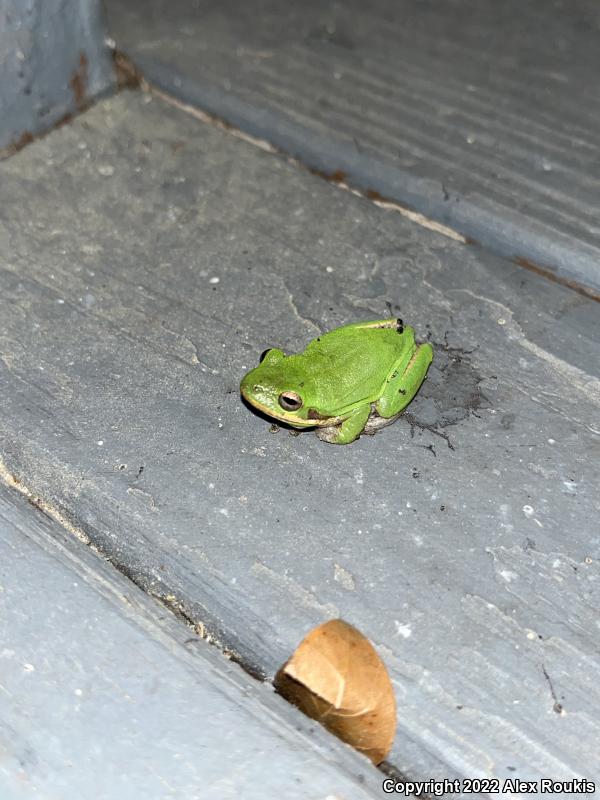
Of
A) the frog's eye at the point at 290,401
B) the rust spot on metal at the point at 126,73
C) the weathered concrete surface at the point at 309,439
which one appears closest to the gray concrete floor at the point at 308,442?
the weathered concrete surface at the point at 309,439

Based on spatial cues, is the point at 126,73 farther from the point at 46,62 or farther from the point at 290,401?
the point at 290,401

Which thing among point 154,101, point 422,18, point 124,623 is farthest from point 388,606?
point 422,18

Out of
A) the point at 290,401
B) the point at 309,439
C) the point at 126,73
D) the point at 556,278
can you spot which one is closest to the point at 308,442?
the point at 309,439

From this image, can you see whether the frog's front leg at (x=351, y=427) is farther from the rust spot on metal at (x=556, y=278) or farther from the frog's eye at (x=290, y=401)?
the rust spot on metal at (x=556, y=278)

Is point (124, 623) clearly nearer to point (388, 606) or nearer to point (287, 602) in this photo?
point (287, 602)

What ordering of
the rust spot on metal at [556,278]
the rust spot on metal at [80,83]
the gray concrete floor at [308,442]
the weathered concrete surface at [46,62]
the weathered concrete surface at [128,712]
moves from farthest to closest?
the rust spot on metal at [80,83]
the weathered concrete surface at [46,62]
the rust spot on metal at [556,278]
the gray concrete floor at [308,442]
the weathered concrete surface at [128,712]

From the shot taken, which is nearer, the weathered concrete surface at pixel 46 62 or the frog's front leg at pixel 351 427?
the frog's front leg at pixel 351 427

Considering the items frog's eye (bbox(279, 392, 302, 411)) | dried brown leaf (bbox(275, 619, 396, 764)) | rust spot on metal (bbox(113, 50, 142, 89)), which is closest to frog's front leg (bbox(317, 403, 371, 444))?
frog's eye (bbox(279, 392, 302, 411))
